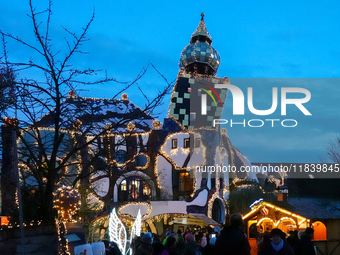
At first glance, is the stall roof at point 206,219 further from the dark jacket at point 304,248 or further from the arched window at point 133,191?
the dark jacket at point 304,248

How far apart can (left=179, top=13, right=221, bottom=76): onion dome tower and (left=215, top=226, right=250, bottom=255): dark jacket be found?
26608mm

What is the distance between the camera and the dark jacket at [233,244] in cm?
466

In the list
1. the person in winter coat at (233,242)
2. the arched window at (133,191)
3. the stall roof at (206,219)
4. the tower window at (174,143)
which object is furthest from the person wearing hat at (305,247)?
the tower window at (174,143)

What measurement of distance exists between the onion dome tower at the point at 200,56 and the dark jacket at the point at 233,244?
2661 centimetres

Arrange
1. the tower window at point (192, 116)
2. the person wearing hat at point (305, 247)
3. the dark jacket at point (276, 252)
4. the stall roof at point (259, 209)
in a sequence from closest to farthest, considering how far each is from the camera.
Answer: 1. the dark jacket at point (276, 252)
2. the person wearing hat at point (305, 247)
3. the stall roof at point (259, 209)
4. the tower window at point (192, 116)

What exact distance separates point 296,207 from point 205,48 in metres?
14.2

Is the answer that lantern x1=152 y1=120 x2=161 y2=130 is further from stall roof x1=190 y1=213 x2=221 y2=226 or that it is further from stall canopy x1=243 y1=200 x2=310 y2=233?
stall canopy x1=243 y1=200 x2=310 y2=233

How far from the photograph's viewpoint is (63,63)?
7457mm

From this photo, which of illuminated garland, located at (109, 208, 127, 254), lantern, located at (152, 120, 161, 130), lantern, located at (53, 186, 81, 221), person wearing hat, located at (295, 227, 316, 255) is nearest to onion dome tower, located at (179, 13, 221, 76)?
lantern, located at (152, 120, 161, 130)

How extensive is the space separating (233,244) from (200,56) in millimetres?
26960

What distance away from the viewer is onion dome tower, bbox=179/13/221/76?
3089 centimetres

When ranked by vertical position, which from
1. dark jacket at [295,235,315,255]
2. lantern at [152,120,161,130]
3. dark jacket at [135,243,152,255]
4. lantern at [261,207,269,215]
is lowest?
lantern at [261,207,269,215]

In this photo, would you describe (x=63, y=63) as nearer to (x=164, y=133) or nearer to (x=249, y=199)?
(x=164, y=133)

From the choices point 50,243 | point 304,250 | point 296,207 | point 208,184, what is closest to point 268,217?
point 296,207
